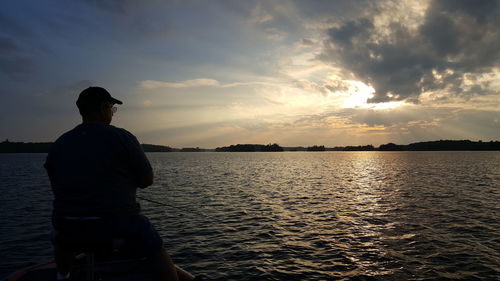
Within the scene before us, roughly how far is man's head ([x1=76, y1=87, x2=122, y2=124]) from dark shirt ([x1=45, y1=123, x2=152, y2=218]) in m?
0.35

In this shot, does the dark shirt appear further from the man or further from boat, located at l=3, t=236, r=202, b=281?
boat, located at l=3, t=236, r=202, b=281

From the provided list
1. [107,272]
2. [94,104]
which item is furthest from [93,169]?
[107,272]

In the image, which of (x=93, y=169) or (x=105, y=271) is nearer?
(x=93, y=169)

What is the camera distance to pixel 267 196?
32875 mm

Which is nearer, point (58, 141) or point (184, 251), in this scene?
point (58, 141)

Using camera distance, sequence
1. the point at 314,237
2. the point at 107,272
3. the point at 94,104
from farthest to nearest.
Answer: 1. the point at 314,237
2. the point at 107,272
3. the point at 94,104

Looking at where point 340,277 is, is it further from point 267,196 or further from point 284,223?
→ point 267,196

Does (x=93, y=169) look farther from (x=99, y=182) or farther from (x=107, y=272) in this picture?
(x=107, y=272)

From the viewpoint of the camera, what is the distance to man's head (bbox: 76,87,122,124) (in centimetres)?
491

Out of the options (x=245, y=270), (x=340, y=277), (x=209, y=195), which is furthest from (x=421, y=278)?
(x=209, y=195)

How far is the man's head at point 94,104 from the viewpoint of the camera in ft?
16.1

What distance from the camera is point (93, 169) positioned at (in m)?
4.30

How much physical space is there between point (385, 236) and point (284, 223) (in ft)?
21.2

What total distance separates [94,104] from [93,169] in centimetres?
125
